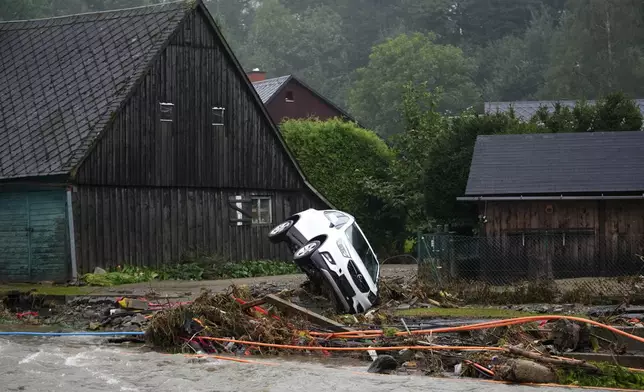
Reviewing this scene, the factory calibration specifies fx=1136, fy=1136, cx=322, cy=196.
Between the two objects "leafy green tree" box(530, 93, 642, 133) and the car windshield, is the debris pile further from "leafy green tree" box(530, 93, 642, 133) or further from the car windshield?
"leafy green tree" box(530, 93, 642, 133)

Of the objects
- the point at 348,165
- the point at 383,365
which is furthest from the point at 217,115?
the point at 383,365

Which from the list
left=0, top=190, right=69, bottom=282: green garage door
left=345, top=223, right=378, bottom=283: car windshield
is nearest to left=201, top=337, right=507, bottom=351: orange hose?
left=345, top=223, right=378, bottom=283: car windshield

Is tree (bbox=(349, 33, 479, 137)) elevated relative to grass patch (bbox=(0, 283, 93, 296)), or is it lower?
elevated

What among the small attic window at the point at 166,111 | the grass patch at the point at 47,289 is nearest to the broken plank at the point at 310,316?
the grass patch at the point at 47,289

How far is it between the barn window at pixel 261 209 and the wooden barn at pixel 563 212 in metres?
7.02

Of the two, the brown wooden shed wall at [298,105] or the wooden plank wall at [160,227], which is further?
the brown wooden shed wall at [298,105]

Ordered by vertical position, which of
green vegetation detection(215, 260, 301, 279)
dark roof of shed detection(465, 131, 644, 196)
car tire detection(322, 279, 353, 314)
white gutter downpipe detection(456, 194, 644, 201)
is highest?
dark roof of shed detection(465, 131, 644, 196)

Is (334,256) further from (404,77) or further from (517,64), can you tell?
(517,64)

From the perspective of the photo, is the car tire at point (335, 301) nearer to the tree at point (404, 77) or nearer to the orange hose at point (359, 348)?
the orange hose at point (359, 348)

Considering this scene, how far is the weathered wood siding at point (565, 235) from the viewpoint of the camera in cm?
2808

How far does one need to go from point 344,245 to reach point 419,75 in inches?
2652

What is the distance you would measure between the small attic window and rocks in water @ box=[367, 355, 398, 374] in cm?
1778

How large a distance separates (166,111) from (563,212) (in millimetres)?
11080

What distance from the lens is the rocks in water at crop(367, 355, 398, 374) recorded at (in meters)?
14.7
